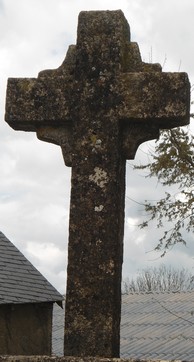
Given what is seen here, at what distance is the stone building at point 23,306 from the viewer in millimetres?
18266

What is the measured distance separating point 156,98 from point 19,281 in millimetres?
14077

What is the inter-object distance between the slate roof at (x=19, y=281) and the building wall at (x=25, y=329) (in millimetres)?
301

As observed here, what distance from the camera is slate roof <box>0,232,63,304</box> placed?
1830cm

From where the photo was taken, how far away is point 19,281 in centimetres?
1933

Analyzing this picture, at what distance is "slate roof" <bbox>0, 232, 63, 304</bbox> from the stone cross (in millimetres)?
12018

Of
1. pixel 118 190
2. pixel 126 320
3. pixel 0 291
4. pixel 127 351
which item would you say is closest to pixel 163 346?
pixel 127 351

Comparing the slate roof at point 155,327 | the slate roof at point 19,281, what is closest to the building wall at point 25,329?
the slate roof at point 19,281

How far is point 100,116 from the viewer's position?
228 inches

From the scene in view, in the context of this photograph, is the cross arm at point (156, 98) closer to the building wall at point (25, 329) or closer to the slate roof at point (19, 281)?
the slate roof at point (19, 281)

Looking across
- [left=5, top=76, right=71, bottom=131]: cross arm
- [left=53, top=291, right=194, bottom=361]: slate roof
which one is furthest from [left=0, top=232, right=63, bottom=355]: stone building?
[left=5, top=76, right=71, bottom=131]: cross arm

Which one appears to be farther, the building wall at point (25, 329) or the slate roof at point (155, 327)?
the slate roof at point (155, 327)

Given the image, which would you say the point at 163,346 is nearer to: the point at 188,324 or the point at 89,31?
the point at 188,324

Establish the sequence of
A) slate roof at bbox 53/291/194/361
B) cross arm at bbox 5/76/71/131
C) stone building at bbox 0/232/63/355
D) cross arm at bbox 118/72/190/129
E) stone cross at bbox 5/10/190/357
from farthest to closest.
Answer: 1. slate roof at bbox 53/291/194/361
2. stone building at bbox 0/232/63/355
3. cross arm at bbox 5/76/71/131
4. cross arm at bbox 118/72/190/129
5. stone cross at bbox 5/10/190/357

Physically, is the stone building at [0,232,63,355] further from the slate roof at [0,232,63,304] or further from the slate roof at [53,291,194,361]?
the slate roof at [53,291,194,361]
